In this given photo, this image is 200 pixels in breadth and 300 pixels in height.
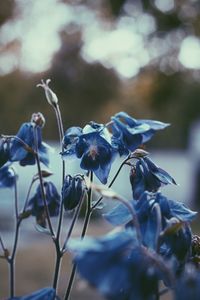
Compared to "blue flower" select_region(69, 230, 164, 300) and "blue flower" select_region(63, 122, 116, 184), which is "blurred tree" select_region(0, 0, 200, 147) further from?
"blue flower" select_region(69, 230, 164, 300)

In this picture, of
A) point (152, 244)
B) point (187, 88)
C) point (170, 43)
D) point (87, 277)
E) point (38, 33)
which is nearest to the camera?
point (87, 277)

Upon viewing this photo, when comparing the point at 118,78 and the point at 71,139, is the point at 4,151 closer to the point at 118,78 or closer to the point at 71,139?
Result: the point at 71,139

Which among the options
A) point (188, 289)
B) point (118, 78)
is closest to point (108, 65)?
point (118, 78)

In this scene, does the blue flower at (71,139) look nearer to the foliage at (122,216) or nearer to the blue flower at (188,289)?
the foliage at (122,216)

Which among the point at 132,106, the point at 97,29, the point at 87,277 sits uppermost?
the point at 97,29

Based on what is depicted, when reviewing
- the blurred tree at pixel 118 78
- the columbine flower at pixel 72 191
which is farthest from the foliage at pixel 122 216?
the blurred tree at pixel 118 78

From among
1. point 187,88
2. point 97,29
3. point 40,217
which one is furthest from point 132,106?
point 40,217

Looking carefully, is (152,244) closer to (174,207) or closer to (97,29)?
(174,207)

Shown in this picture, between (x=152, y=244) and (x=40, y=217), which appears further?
(x=40, y=217)
